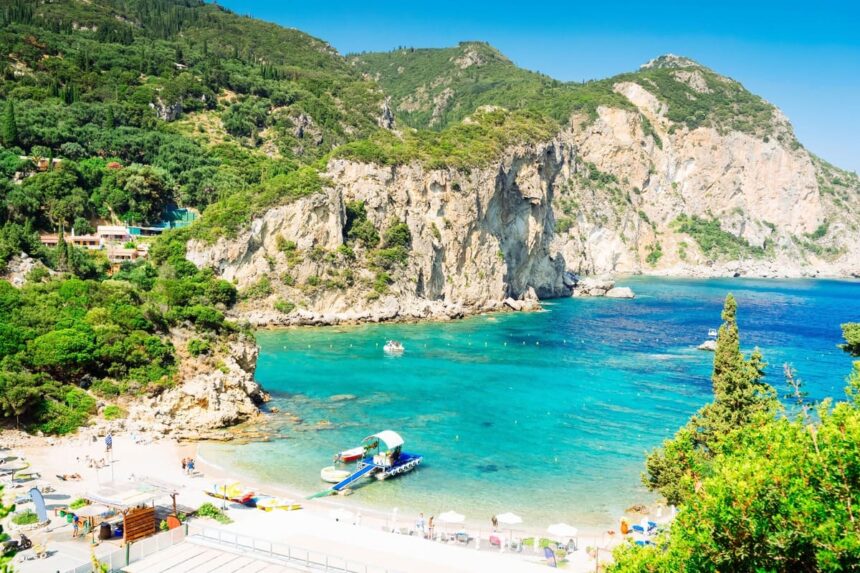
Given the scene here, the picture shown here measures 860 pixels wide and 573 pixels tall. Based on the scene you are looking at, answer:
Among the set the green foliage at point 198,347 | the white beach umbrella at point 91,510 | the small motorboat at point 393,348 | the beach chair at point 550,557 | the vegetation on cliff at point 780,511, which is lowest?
the beach chair at point 550,557

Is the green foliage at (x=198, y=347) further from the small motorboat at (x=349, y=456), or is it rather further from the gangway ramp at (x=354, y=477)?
the gangway ramp at (x=354, y=477)

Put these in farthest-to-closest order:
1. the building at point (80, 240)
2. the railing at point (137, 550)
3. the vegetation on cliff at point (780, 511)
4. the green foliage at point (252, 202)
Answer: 1. the green foliage at point (252, 202)
2. the building at point (80, 240)
3. the railing at point (137, 550)
4. the vegetation on cliff at point (780, 511)

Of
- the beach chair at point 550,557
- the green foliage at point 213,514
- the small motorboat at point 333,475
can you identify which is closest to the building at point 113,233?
the small motorboat at point 333,475

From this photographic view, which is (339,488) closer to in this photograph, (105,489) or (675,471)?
(105,489)

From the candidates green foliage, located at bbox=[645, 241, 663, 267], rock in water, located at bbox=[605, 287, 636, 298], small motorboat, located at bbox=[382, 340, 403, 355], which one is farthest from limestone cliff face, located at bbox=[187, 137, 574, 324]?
green foliage, located at bbox=[645, 241, 663, 267]

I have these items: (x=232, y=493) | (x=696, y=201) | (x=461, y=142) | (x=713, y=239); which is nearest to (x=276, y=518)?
(x=232, y=493)

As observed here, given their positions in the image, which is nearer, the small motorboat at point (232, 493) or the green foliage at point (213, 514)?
the green foliage at point (213, 514)

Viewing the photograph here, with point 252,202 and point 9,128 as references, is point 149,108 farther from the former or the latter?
point 252,202

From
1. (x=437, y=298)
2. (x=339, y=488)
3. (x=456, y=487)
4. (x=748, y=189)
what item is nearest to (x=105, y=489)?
(x=339, y=488)
